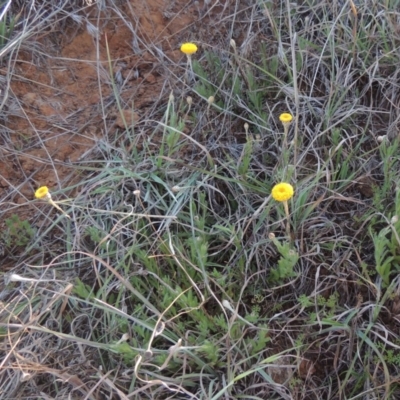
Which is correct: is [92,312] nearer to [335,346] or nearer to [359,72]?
[335,346]

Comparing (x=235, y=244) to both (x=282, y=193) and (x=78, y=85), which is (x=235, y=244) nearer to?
(x=282, y=193)

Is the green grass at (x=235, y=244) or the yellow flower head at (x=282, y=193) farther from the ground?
the yellow flower head at (x=282, y=193)

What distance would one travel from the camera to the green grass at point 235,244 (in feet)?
4.61

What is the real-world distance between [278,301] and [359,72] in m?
0.82

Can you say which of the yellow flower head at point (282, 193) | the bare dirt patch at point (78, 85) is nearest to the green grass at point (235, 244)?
the bare dirt patch at point (78, 85)

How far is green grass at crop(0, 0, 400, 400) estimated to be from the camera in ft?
4.61

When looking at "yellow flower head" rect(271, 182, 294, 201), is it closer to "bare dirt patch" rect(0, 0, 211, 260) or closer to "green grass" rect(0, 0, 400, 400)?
"green grass" rect(0, 0, 400, 400)

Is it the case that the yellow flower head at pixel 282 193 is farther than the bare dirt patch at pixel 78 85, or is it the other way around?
the bare dirt patch at pixel 78 85

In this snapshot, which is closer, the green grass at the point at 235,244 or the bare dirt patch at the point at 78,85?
the green grass at the point at 235,244

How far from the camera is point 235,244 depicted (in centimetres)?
157

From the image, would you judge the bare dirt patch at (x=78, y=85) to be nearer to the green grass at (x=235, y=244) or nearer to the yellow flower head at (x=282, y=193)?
the green grass at (x=235, y=244)

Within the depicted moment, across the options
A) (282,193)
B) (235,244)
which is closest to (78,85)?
(235,244)

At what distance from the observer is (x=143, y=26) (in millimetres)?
2133

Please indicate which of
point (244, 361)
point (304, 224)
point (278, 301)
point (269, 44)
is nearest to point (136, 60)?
point (269, 44)
